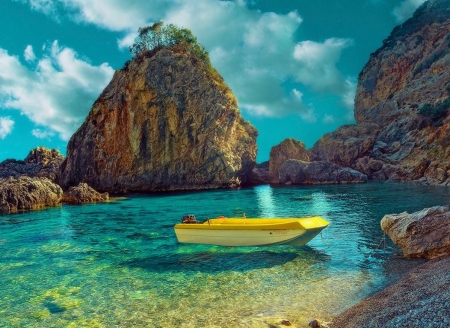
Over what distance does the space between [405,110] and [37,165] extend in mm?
91185

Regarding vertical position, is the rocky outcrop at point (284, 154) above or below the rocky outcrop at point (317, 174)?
above

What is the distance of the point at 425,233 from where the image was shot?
43.1ft

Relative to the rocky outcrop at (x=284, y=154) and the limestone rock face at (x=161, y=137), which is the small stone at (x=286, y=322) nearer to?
the limestone rock face at (x=161, y=137)

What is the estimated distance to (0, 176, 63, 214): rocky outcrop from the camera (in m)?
39.7

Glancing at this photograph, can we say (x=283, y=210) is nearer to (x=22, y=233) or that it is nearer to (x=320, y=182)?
(x=22, y=233)

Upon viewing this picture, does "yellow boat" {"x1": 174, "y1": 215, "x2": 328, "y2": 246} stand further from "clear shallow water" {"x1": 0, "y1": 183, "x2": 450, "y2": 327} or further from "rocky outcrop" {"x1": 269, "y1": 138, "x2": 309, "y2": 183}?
"rocky outcrop" {"x1": 269, "y1": 138, "x2": 309, "y2": 183}

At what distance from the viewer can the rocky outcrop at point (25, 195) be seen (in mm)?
39688

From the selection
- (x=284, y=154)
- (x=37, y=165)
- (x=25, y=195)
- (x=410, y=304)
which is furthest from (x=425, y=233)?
(x=37, y=165)

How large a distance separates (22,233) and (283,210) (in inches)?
847

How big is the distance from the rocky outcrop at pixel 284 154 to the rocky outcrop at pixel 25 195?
5011cm

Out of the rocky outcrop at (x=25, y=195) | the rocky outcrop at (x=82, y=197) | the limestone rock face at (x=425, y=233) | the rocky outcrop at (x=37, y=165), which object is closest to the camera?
the limestone rock face at (x=425, y=233)

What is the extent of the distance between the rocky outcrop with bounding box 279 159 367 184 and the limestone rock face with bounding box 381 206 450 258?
5077 centimetres

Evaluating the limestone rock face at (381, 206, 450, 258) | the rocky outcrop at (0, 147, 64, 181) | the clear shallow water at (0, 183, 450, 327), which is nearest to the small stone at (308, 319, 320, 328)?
the clear shallow water at (0, 183, 450, 327)

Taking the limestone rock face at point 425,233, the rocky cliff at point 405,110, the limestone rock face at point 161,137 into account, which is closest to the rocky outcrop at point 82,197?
the limestone rock face at point 161,137
